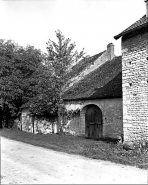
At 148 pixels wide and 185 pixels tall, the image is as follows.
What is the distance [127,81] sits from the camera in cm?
1041

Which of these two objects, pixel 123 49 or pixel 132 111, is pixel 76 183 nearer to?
pixel 132 111

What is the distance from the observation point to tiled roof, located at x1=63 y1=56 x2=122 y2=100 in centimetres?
1400

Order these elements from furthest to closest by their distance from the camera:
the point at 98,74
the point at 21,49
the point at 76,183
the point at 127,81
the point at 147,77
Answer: the point at 21,49 < the point at 98,74 < the point at 127,81 < the point at 147,77 < the point at 76,183

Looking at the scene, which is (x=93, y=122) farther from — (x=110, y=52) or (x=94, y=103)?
(x=110, y=52)

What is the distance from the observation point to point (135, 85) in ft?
32.8

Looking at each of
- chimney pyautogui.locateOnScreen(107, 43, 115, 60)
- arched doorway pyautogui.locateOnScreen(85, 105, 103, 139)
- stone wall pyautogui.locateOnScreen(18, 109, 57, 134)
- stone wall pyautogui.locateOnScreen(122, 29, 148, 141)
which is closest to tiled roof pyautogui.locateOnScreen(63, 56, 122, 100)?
chimney pyautogui.locateOnScreen(107, 43, 115, 60)

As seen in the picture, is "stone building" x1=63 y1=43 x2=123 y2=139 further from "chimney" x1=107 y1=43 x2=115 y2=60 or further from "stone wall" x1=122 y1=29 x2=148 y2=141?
"stone wall" x1=122 y1=29 x2=148 y2=141

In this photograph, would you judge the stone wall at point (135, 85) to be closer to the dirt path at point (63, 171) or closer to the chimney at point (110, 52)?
the dirt path at point (63, 171)

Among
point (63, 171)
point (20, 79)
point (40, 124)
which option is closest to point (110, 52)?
Result: point (20, 79)

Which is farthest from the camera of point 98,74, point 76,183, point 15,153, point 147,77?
point 98,74

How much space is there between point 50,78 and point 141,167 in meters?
9.24

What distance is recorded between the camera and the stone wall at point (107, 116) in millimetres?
12875

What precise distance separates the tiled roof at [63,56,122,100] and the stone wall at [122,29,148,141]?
2477 mm

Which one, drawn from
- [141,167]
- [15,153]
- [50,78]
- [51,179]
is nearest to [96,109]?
[50,78]
